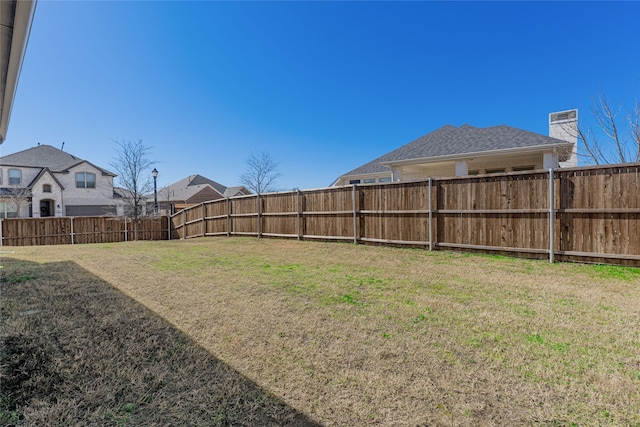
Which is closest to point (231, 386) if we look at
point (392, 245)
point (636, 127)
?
point (392, 245)

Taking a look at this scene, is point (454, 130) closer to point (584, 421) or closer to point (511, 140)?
point (511, 140)

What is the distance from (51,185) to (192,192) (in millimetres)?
13391

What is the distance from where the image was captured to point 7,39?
292 cm

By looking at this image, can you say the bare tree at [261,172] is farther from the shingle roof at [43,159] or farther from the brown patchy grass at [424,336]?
the brown patchy grass at [424,336]

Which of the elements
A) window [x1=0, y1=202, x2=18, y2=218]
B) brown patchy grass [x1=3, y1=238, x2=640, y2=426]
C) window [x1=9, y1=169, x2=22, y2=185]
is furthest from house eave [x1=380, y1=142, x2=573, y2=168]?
window [x1=9, y1=169, x2=22, y2=185]

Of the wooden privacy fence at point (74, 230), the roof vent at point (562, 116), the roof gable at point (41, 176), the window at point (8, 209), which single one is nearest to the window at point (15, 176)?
the roof gable at point (41, 176)

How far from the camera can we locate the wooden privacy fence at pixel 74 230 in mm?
16281

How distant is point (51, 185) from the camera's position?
23.9 m

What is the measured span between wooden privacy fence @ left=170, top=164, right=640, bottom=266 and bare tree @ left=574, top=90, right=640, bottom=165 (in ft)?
19.6

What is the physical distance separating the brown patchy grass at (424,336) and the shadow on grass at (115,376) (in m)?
0.15

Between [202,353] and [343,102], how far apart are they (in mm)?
16773

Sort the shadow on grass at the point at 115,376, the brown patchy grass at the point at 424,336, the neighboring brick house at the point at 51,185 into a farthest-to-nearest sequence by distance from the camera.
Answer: the neighboring brick house at the point at 51,185
the brown patchy grass at the point at 424,336
the shadow on grass at the point at 115,376

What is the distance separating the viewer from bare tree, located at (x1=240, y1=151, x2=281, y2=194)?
3135 cm

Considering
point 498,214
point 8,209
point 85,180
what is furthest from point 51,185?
point 498,214
